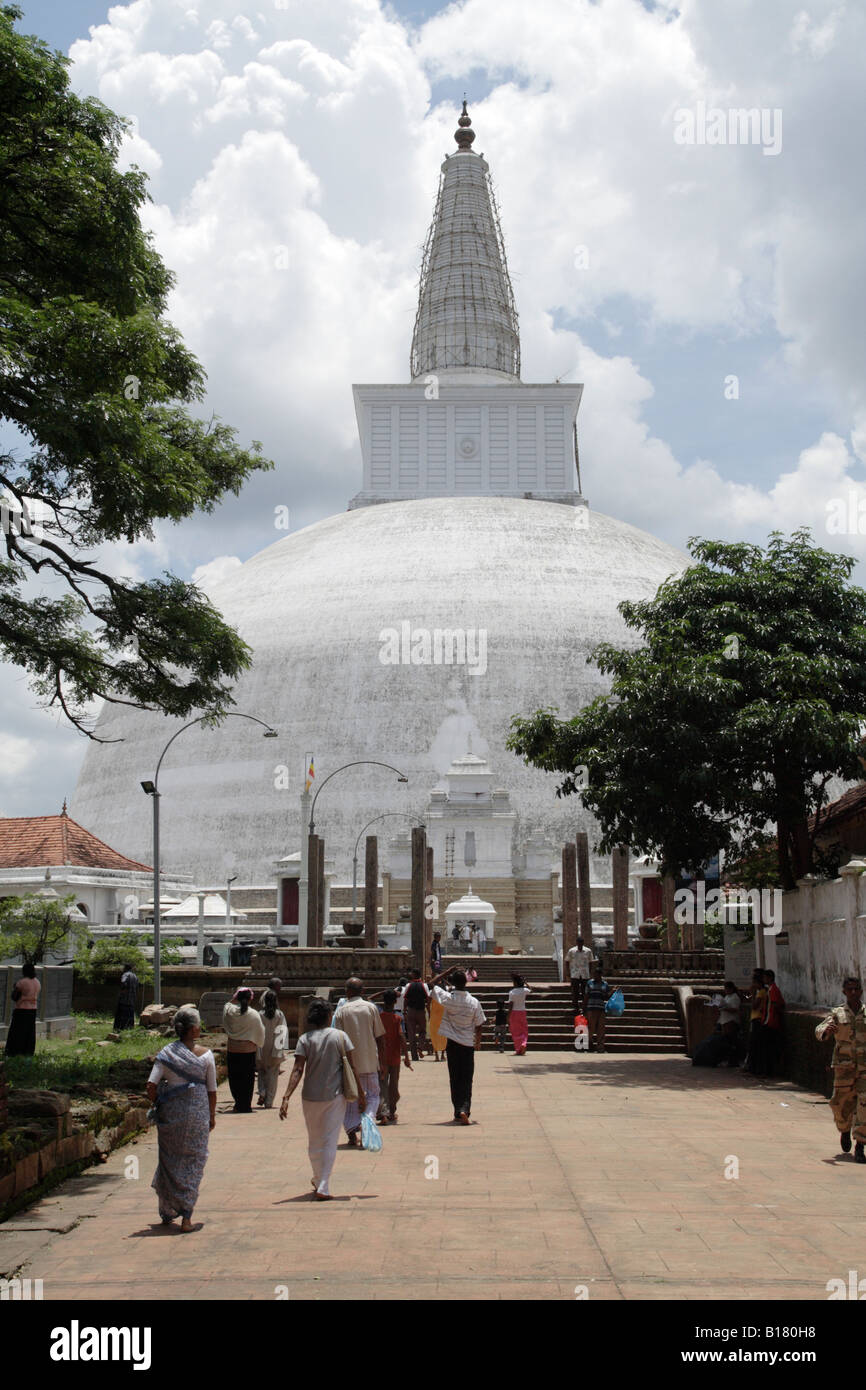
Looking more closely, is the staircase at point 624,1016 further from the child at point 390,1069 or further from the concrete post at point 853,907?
the child at point 390,1069

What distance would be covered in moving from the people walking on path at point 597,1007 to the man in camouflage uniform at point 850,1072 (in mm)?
8951

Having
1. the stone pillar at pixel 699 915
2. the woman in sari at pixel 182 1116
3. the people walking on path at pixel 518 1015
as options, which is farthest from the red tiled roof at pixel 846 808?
the woman in sari at pixel 182 1116

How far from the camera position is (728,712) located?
688 inches

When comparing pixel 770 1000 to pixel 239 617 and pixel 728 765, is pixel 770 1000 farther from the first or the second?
pixel 239 617

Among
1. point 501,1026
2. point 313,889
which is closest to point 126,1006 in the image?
point 313,889

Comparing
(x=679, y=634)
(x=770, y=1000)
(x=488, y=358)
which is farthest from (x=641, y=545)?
(x=770, y=1000)

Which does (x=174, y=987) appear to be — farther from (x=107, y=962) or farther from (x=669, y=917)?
(x=669, y=917)

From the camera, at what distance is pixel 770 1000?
16.4 meters

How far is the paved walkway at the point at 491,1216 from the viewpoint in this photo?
260 inches

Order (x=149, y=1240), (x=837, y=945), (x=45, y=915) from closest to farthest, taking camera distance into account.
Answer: (x=149, y=1240)
(x=837, y=945)
(x=45, y=915)

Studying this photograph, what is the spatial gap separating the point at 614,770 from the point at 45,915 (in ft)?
51.8

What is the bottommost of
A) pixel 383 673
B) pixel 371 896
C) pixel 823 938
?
pixel 823 938

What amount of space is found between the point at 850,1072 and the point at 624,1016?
11461 millimetres

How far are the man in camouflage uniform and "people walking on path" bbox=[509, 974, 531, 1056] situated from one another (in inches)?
356
